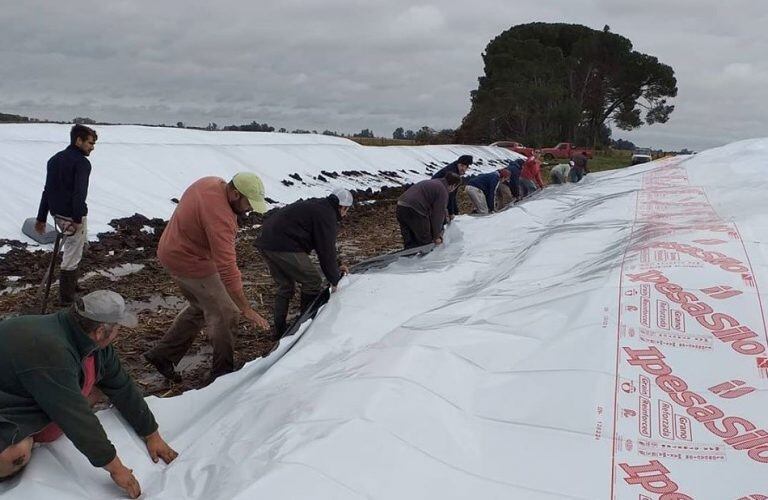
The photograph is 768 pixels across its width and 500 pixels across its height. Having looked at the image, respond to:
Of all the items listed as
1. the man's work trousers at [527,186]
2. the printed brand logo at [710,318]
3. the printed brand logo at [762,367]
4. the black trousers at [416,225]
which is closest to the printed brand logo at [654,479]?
the printed brand logo at [762,367]

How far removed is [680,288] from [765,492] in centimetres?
115

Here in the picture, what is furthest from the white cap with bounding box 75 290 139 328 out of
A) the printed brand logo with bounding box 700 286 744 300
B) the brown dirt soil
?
the printed brand logo with bounding box 700 286 744 300

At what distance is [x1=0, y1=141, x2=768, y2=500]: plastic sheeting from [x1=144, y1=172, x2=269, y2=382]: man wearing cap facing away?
0.41m

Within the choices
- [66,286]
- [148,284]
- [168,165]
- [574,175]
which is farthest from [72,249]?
[574,175]

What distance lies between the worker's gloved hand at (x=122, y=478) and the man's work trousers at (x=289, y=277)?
215cm

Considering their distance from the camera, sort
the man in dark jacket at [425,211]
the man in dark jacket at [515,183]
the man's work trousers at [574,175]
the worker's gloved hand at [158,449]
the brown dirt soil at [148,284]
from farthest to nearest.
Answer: the man's work trousers at [574,175] < the man in dark jacket at [515,183] < the man in dark jacket at [425,211] < the brown dirt soil at [148,284] < the worker's gloved hand at [158,449]

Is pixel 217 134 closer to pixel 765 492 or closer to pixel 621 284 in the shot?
pixel 621 284

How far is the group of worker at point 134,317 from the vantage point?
1.85 meters

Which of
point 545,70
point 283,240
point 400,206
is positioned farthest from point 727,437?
point 545,70

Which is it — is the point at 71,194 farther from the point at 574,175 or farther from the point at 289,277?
the point at 574,175

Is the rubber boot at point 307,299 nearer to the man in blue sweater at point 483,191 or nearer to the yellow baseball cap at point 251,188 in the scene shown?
the yellow baseball cap at point 251,188

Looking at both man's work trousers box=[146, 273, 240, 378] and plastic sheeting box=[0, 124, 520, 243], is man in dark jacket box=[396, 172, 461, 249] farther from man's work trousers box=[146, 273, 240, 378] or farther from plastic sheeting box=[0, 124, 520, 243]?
plastic sheeting box=[0, 124, 520, 243]

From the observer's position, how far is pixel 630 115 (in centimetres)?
3788

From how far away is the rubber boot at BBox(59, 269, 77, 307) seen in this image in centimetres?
449
